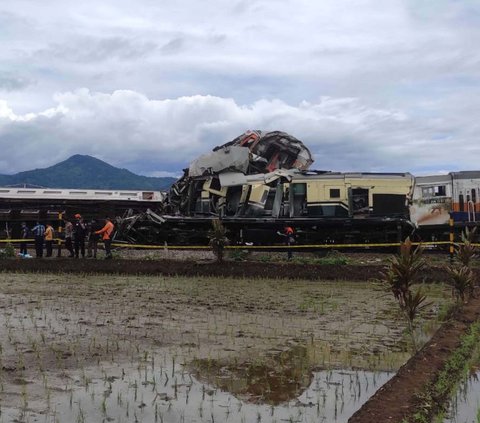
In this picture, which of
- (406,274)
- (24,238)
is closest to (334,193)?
(24,238)

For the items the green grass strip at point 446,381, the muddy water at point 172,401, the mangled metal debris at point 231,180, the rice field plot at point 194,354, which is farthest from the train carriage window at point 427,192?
the muddy water at point 172,401

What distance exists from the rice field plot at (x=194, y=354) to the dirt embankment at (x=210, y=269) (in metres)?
3.49

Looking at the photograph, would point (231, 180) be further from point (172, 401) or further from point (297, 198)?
point (172, 401)

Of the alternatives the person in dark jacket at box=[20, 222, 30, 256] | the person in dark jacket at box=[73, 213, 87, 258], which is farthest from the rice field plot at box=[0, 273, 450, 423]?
the person in dark jacket at box=[20, 222, 30, 256]

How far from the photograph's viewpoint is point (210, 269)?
664 inches

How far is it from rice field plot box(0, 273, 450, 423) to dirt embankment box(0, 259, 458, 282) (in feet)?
11.5

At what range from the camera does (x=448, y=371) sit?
6.05m

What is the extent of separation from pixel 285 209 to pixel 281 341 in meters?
14.4

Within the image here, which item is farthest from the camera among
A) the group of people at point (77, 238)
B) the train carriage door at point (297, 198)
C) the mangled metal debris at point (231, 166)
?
the mangled metal debris at point (231, 166)

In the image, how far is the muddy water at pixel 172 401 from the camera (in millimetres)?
4645

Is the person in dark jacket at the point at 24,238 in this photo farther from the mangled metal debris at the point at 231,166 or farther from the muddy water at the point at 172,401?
the muddy water at the point at 172,401

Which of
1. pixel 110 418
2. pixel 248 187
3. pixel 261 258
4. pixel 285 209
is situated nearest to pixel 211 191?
pixel 248 187

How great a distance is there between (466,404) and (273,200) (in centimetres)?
1713

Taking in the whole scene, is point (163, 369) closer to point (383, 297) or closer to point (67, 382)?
point (67, 382)
